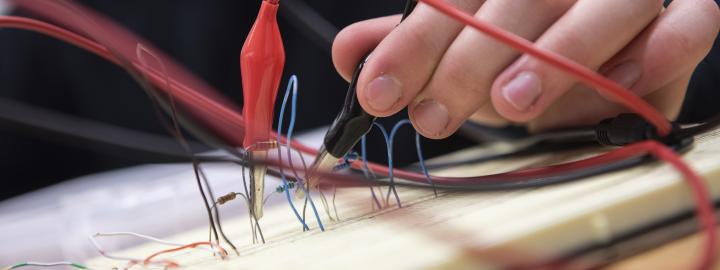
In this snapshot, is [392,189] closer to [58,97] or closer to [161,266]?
[161,266]

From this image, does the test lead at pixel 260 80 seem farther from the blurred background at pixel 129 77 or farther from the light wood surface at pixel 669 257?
the blurred background at pixel 129 77

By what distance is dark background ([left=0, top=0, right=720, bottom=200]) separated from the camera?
86 cm

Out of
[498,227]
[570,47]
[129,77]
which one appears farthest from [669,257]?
[129,77]

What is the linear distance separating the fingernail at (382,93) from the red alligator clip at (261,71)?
5 cm

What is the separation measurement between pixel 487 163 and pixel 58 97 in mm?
758

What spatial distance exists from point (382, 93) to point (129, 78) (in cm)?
73

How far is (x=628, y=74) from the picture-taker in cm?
33

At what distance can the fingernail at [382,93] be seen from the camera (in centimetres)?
29

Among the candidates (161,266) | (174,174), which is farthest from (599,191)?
(174,174)

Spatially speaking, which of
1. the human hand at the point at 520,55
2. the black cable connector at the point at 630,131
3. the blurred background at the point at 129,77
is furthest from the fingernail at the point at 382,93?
the blurred background at the point at 129,77

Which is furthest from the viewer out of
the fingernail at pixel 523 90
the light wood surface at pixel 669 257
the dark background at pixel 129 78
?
the dark background at pixel 129 78

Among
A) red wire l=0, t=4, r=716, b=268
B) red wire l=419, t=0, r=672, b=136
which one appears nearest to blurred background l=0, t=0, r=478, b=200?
red wire l=0, t=4, r=716, b=268

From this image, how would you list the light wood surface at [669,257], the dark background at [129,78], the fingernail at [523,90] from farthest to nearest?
the dark background at [129,78] → the fingernail at [523,90] → the light wood surface at [669,257]

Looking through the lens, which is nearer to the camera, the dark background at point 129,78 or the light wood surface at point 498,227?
the light wood surface at point 498,227
